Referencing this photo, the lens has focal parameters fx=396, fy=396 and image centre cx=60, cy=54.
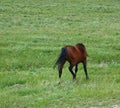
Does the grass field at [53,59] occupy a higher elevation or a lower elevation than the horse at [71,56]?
lower

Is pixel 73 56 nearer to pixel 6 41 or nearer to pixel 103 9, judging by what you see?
pixel 6 41

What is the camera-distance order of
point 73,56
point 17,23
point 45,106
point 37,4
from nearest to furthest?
point 45,106
point 73,56
point 17,23
point 37,4

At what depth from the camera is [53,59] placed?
17.8 m

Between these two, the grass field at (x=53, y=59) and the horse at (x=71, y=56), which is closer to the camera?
the grass field at (x=53, y=59)

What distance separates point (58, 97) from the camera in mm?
10180

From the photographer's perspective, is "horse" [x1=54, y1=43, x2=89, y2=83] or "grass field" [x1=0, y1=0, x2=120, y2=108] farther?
"horse" [x1=54, y1=43, x2=89, y2=83]

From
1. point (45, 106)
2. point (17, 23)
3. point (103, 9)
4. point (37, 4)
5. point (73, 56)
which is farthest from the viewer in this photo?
point (37, 4)

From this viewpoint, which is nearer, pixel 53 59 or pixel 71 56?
pixel 71 56

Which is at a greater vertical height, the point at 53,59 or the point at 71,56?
the point at 71,56

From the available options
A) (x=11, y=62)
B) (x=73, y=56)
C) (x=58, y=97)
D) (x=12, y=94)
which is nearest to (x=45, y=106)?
(x=58, y=97)

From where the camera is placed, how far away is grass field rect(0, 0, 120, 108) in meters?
10.1

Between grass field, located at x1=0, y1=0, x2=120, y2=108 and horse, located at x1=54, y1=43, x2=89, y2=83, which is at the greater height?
horse, located at x1=54, y1=43, x2=89, y2=83

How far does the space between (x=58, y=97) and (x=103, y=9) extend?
34043 millimetres

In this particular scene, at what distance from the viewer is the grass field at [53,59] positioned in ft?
33.1
